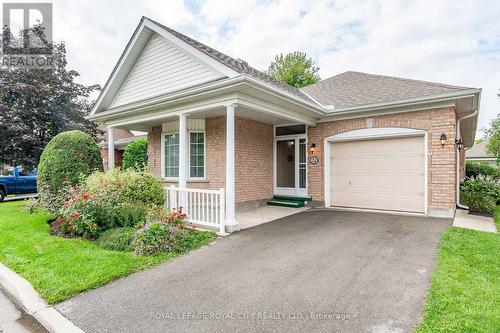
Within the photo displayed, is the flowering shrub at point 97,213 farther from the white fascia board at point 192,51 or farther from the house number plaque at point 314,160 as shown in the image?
the house number plaque at point 314,160

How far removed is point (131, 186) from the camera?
6.51 m

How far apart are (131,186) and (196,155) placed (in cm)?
A: 299

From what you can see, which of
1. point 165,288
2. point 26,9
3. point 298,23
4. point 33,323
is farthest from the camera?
point 298,23

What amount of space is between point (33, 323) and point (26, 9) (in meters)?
13.4

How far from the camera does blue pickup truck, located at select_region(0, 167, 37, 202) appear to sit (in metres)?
13.0

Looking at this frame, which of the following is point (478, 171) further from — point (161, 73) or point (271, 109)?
point (161, 73)

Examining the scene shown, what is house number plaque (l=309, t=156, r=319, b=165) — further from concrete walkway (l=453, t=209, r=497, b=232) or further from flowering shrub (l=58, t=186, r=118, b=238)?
flowering shrub (l=58, t=186, r=118, b=238)

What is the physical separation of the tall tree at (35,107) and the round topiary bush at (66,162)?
5.07m

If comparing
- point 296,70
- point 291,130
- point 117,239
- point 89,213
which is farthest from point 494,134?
point 89,213

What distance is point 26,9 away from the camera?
11.0 meters

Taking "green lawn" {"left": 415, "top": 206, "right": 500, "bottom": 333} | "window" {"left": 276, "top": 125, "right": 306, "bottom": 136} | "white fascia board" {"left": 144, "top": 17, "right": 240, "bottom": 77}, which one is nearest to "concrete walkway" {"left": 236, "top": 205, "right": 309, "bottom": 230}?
"window" {"left": 276, "top": 125, "right": 306, "bottom": 136}

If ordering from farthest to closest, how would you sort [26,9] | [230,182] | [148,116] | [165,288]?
[26,9], [148,116], [230,182], [165,288]

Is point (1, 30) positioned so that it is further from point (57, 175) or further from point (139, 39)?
point (57, 175)

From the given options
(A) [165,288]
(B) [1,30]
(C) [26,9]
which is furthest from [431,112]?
(B) [1,30]
